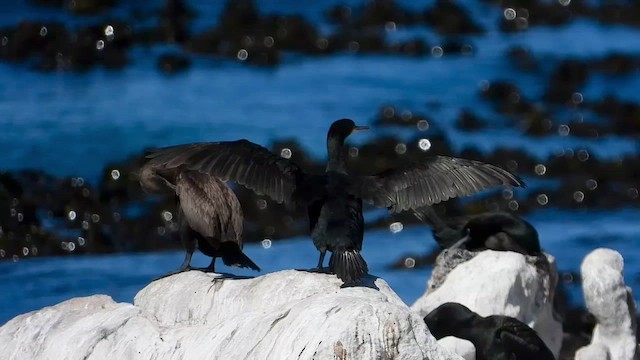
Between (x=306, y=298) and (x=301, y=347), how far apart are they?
43cm

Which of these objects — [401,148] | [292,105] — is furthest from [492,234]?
[292,105]

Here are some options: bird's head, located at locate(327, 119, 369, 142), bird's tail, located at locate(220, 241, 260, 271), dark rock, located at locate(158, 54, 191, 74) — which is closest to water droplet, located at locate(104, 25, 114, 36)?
dark rock, located at locate(158, 54, 191, 74)

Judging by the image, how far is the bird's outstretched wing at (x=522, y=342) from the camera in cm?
862

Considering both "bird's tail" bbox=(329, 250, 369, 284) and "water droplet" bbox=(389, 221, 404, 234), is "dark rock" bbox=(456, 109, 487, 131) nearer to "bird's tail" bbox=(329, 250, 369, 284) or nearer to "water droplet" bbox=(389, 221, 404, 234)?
"water droplet" bbox=(389, 221, 404, 234)

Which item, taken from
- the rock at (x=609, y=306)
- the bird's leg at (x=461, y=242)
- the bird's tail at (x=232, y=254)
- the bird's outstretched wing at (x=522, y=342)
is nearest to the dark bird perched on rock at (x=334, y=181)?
the bird's tail at (x=232, y=254)

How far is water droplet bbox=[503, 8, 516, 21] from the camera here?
23.9 metres

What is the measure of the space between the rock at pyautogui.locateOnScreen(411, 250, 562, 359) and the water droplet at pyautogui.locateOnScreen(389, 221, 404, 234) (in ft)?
20.8

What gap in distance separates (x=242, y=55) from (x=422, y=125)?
159 inches

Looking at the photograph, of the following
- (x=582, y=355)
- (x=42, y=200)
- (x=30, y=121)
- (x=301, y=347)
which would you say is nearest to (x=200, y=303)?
(x=301, y=347)

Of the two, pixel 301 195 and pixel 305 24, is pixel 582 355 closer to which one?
pixel 301 195

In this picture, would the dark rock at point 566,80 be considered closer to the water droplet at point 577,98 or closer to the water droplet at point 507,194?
the water droplet at point 577,98

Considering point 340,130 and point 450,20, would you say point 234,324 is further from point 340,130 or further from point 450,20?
point 450,20

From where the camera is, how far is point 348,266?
270 inches

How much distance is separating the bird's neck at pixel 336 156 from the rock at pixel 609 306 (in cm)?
205
